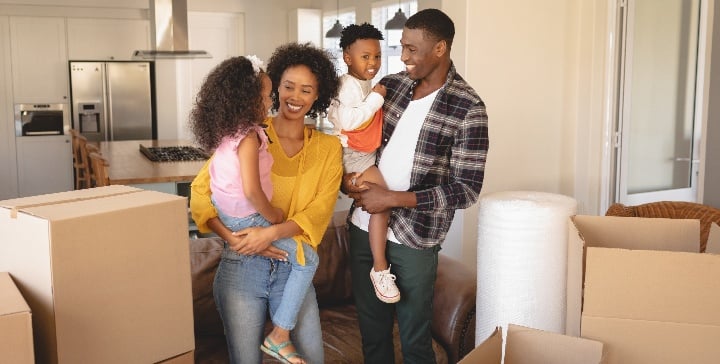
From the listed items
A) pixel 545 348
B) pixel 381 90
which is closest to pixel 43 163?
pixel 381 90

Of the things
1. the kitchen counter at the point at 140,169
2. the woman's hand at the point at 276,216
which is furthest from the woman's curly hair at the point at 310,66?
the kitchen counter at the point at 140,169

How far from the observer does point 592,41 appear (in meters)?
4.21

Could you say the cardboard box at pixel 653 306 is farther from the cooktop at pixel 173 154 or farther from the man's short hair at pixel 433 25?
the cooktop at pixel 173 154

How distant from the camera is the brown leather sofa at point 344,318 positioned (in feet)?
9.48

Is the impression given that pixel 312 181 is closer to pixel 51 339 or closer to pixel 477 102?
pixel 477 102

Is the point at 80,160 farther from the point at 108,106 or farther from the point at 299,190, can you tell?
the point at 299,190

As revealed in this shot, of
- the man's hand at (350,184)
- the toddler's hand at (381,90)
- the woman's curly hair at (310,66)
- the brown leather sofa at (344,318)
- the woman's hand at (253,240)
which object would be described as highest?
the woman's curly hair at (310,66)

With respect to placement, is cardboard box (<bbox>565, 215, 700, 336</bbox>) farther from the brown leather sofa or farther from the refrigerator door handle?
the refrigerator door handle

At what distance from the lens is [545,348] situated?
1385 mm

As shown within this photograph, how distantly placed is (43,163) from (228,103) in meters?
7.16

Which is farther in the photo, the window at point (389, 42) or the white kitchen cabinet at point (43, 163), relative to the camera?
the white kitchen cabinet at point (43, 163)

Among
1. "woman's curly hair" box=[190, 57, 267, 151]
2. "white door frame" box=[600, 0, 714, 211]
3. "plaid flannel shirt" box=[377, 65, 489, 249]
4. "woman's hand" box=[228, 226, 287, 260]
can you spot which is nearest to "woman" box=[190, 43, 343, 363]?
"woman's hand" box=[228, 226, 287, 260]

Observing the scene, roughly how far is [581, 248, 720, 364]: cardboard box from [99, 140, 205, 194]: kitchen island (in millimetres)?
4134

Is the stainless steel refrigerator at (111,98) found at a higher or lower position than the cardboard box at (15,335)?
higher
